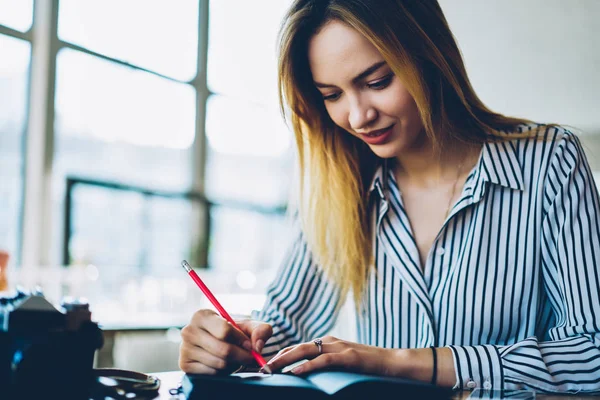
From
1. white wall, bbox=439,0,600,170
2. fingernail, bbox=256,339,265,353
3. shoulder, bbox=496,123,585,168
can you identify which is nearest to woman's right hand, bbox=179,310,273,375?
fingernail, bbox=256,339,265,353

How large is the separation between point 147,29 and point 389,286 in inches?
178

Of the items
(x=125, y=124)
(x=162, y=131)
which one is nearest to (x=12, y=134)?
(x=125, y=124)

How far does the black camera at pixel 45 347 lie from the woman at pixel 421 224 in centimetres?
29

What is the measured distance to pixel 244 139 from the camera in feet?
20.5

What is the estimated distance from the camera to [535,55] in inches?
128

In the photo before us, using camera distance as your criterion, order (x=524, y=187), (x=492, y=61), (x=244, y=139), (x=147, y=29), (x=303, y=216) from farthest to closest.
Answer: (x=244, y=139) < (x=147, y=29) < (x=492, y=61) < (x=303, y=216) < (x=524, y=187)

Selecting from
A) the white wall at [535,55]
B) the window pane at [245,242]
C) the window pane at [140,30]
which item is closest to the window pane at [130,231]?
the window pane at [245,242]

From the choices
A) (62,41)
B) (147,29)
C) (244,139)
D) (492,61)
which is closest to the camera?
(492,61)

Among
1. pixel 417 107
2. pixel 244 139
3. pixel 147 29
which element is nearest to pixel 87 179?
pixel 147 29

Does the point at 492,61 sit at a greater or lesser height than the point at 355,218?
greater

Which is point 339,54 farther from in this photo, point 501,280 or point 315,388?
point 315,388

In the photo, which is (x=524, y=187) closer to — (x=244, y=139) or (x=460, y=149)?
(x=460, y=149)

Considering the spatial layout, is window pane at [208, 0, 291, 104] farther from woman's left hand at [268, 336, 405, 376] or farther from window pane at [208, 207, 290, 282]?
woman's left hand at [268, 336, 405, 376]

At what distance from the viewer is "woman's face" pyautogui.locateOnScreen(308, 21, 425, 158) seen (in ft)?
3.71
